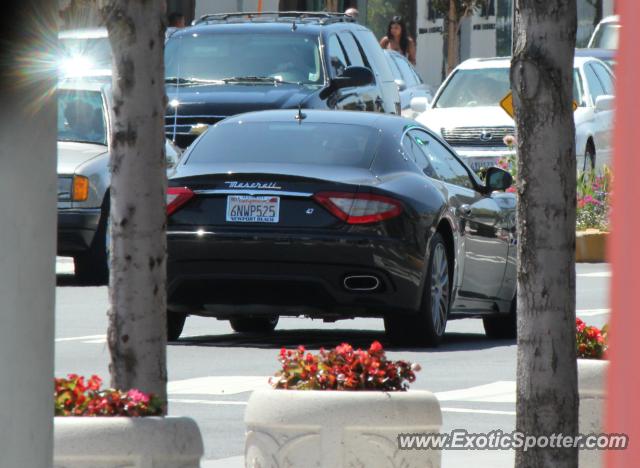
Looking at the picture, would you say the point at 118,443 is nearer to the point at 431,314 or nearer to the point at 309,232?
the point at 309,232

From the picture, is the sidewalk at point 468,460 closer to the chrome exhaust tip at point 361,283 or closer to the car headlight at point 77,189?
the chrome exhaust tip at point 361,283

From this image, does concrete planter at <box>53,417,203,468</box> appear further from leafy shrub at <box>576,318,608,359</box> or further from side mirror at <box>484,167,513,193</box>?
side mirror at <box>484,167,513,193</box>

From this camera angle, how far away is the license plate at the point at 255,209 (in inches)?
420

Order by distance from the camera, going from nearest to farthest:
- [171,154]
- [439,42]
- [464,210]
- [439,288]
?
[439,288]
[464,210]
[171,154]
[439,42]

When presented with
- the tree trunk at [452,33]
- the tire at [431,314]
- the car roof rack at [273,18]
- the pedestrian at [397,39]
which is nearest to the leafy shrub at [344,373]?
the tire at [431,314]

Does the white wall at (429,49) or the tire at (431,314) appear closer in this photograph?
the tire at (431,314)

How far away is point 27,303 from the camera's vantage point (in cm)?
267

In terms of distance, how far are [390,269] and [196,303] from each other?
50.0 inches

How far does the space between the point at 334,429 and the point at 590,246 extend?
51.4 feet

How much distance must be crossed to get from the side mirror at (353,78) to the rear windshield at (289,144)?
20.2 ft

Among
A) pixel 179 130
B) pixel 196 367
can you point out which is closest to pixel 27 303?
pixel 196 367

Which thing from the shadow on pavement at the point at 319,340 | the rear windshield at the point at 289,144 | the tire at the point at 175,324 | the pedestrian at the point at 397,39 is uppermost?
the pedestrian at the point at 397,39

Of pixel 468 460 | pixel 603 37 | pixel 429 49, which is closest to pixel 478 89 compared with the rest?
pixel 603 37

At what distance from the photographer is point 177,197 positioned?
10859mm
